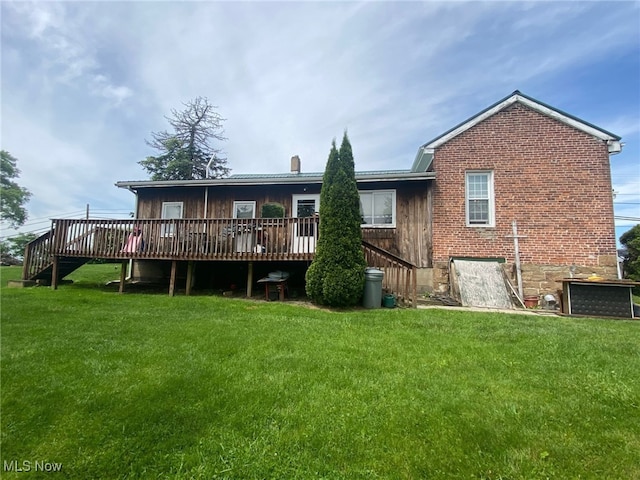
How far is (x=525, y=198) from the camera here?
29.8 feet

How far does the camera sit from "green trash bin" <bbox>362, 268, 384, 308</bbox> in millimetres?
6926

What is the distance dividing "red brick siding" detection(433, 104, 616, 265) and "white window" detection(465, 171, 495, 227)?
17 cm

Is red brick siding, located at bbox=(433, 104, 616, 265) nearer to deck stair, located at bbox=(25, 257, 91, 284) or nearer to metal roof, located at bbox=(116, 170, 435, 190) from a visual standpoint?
metal roof, located at bbox=(116, 170, 435, 190)

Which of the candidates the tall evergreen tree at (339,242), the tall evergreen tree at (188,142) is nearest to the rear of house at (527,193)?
the tall evergreen tree at (339,242)

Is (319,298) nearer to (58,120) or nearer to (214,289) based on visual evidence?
(214,289)

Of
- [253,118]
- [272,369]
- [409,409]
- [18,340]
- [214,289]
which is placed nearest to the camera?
[409,409]

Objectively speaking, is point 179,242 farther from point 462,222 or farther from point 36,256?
point 462,222

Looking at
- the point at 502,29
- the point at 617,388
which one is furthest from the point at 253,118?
the point at 617,388

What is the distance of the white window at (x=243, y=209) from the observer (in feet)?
36.0

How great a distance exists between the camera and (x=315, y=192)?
10539 millimetres

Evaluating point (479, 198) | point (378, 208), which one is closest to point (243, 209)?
point (378, 208)

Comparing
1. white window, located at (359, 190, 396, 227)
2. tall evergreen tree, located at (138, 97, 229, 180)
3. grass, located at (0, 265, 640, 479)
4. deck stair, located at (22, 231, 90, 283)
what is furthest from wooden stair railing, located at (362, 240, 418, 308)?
tall evergreen tree, located at (138, 97, 229, 180)

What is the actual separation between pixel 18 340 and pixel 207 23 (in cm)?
600

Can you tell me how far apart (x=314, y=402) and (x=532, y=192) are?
9.38 metres
